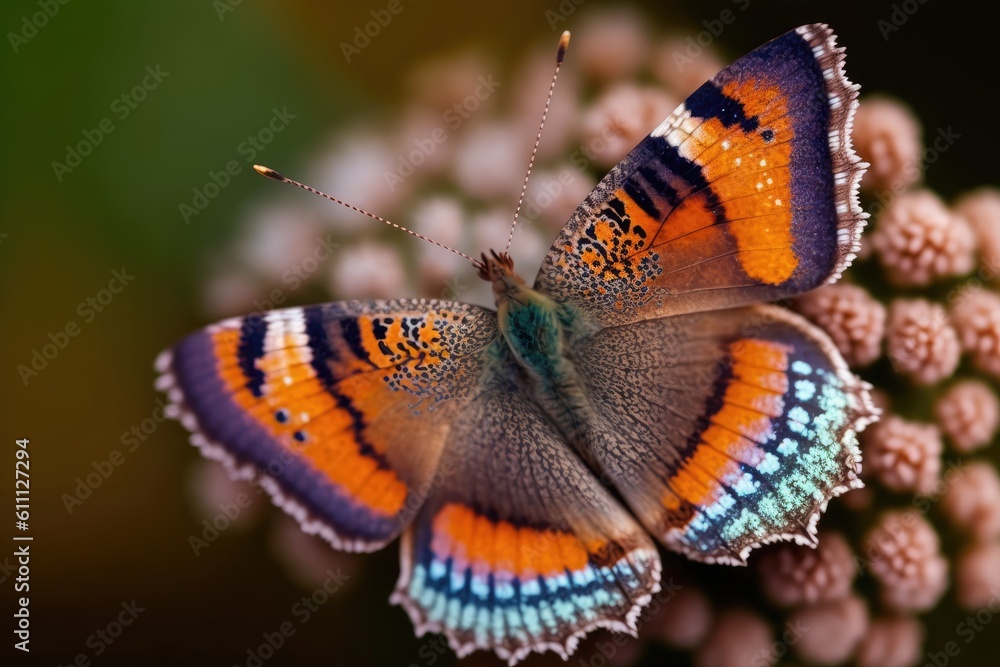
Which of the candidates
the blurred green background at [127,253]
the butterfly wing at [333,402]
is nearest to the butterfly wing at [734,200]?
the butterfly wing at [333,402]

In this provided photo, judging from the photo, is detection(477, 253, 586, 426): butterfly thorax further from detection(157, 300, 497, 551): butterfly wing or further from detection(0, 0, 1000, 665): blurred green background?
detection(0, 0, 1000, 665): blurred green background

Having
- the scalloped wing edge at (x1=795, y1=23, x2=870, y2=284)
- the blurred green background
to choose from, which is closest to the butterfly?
the scalloped wing edge at (x1=795, y1=23, x2=870, y2=284)

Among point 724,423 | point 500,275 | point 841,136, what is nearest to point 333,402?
point 500,275

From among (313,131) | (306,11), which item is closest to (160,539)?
(313,131)

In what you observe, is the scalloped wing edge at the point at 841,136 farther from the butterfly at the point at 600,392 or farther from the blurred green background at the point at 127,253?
the blurred green background at the point at 127,253

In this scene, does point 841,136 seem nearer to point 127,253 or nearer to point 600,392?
Answer: point 600,392

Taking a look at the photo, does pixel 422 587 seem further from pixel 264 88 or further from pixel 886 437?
pixel 264 88
